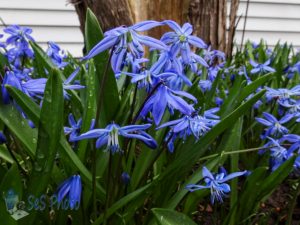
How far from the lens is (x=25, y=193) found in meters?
1.03

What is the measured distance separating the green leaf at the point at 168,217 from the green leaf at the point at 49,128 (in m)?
0.25

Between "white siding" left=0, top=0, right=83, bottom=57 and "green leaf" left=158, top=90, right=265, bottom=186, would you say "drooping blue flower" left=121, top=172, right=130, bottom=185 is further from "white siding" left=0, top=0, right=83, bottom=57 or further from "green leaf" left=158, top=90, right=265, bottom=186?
"white siding" left=0, top=0, right=83, bottom=57

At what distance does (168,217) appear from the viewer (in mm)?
1093

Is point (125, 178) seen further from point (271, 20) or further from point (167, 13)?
point (271, 20)

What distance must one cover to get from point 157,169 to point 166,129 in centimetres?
20

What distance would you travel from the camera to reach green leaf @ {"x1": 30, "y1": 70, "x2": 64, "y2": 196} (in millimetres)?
962

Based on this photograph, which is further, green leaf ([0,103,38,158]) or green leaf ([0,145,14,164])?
green leaf ([0,145,14,164])

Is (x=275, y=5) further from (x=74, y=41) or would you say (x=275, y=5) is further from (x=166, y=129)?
(x=166, y=129)

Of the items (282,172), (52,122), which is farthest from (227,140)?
(52,122)

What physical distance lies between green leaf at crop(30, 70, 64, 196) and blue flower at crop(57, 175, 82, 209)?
0.05m

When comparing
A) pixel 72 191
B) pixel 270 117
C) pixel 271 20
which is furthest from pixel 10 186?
pixel 271 20

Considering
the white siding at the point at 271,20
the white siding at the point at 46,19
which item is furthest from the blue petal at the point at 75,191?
the white siding at the point at 271,20

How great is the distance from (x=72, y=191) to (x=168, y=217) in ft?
0.75

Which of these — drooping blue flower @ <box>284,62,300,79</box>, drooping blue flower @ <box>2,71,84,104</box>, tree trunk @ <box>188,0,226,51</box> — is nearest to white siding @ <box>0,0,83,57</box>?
tree trunk @ <box>188,0,226,51</box>
